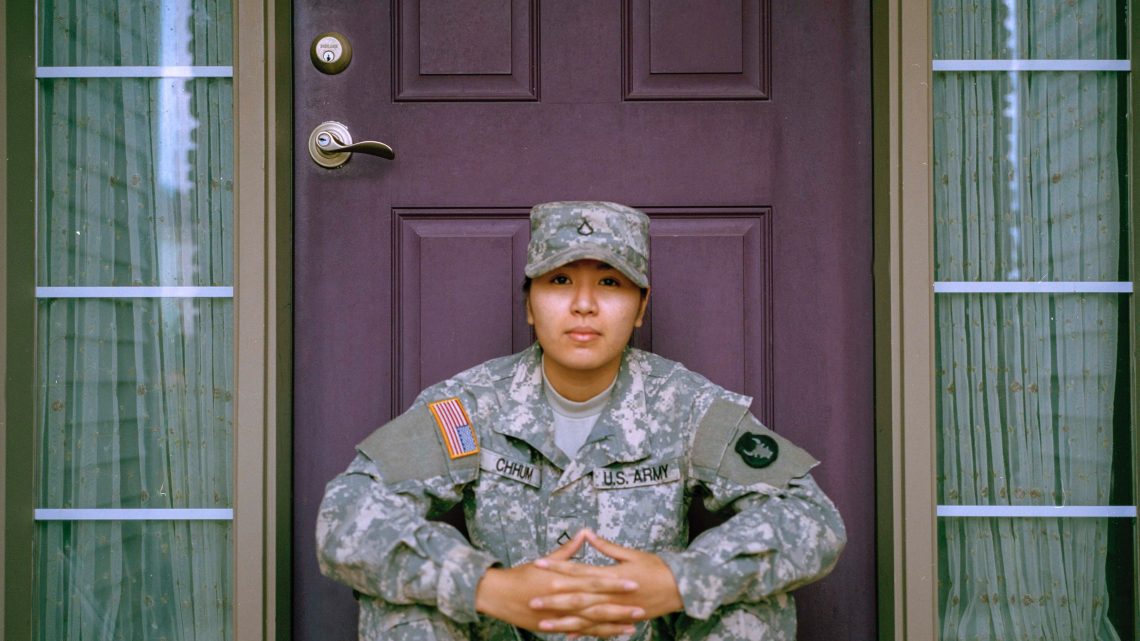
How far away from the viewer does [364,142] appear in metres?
1.87

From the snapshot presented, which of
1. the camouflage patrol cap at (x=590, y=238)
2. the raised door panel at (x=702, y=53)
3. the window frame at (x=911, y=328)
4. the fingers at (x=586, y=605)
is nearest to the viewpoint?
the fingers at (x=586, y=605)

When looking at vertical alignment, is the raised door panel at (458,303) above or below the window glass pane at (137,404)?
above

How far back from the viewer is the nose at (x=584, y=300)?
149cm

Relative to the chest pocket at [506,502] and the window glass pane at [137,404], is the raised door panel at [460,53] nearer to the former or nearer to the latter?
the window glass pane at [137,404]

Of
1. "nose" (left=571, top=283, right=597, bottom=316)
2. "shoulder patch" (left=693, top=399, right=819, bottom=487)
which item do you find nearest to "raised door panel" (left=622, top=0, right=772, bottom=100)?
"nose" (left=571, top=283, right=597, bottom=316)

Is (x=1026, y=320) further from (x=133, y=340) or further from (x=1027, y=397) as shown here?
(x=133, y=340)

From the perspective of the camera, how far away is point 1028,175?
186cm

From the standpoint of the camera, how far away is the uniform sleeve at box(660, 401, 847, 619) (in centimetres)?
135

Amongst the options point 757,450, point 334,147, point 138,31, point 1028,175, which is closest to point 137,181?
point 138,31

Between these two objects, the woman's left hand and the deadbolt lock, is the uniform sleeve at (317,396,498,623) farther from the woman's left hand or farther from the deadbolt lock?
the deadbolt lock

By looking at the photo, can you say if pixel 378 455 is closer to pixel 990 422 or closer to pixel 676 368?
pixel 676 368

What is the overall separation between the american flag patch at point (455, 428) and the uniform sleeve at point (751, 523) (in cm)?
37

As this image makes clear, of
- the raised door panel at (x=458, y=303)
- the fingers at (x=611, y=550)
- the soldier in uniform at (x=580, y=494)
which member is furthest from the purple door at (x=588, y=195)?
the fingers at (x=611, y=550)

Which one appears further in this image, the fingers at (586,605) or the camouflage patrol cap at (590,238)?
the camouflage patrol cap at (590,238)
